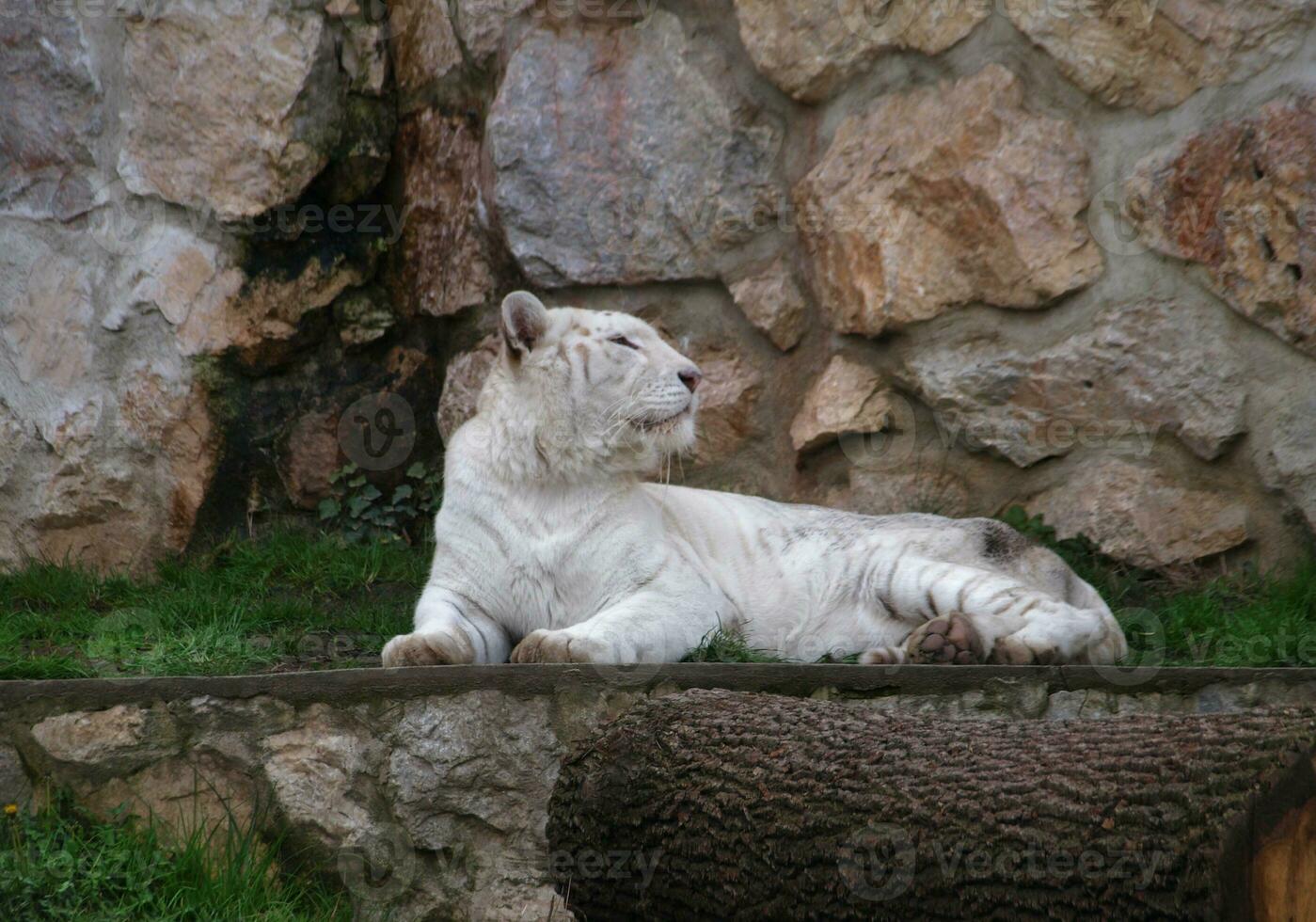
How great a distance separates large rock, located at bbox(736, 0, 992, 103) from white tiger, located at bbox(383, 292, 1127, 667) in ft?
4.63

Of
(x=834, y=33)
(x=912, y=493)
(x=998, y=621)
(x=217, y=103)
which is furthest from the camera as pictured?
(x=217, y=103)

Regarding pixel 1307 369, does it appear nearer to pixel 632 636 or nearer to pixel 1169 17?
pixel 1169 17

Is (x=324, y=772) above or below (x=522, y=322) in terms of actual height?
below

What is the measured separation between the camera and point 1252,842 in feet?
8.57

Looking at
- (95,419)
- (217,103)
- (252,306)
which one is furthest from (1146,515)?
(95,419)

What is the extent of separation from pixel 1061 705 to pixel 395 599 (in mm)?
2754

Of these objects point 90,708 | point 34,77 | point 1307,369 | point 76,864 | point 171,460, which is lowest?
point 76,864

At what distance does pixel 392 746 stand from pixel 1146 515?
299 centimetres

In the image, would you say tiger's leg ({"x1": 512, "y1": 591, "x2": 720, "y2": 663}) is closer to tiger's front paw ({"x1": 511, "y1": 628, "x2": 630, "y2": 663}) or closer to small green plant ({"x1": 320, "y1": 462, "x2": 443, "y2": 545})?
tiger's front paw ({"x1": 511, "y1": 628, "x2": 630, "y2": 663})

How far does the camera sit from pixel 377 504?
6.38m

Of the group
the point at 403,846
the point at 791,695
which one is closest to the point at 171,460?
the point at 403,846

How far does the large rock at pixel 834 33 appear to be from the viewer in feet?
18.1

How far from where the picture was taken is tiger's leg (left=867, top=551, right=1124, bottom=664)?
4.45 metres

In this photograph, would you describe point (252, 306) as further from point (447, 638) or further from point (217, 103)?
point (447, 638)
